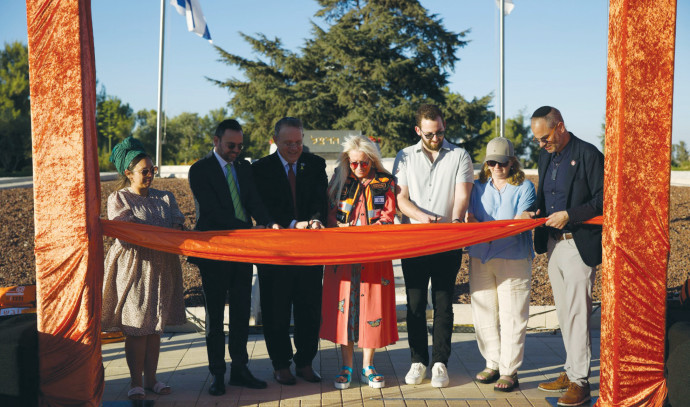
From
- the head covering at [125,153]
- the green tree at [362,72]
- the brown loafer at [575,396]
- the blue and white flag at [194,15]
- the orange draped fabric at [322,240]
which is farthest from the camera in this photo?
the green tree at [362,72]

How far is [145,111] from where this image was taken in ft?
189

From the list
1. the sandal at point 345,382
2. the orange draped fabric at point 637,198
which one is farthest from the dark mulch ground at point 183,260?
the orange draped fabric at point 637,198

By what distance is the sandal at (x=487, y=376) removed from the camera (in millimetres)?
4824

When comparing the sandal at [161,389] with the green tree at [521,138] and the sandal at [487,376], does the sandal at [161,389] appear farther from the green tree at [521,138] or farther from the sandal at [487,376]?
the green tree at [521,138]

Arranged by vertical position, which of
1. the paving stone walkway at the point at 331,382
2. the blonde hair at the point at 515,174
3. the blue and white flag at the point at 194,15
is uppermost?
the blue and white flag at the point at 194,15

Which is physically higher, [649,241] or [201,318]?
[649,241]

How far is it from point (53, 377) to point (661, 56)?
13.9 feet

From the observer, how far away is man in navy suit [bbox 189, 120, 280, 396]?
183 inches

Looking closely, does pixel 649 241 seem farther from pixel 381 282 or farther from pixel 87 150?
pixel 87 150

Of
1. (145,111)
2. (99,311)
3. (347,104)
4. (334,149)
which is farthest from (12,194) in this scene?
(145,111)

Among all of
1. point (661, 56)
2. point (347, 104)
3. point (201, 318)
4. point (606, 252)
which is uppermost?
point (347, 104)

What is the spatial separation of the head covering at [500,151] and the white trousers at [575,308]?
0.76 m

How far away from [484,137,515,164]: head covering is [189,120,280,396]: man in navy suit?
5.61 ft

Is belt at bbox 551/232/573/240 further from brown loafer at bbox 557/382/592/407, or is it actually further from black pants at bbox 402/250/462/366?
brown loafer at bbox 557/382/592/407
